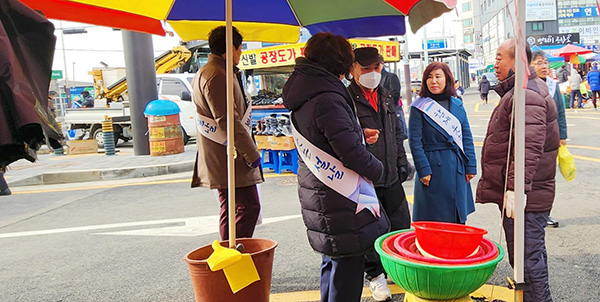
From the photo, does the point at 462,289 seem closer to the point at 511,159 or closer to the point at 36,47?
the point at 511,159

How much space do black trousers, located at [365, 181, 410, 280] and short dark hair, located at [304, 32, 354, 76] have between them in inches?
42.8

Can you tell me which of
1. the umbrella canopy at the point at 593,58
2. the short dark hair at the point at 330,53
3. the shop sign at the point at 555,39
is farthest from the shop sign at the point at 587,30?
the short dark hair at the point at 330,53

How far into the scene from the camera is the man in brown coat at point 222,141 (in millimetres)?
3217

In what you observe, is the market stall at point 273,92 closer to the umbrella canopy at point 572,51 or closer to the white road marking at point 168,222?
the white road marking at point 168,222

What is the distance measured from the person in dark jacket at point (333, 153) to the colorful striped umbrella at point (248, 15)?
898mm

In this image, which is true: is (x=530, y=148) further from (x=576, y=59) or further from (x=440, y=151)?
(x=576, y=59)

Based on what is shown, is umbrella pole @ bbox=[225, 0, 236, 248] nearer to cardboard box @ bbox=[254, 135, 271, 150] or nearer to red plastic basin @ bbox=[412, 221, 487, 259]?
red plastic basin @ bbox=[412, 221, 487, 259]

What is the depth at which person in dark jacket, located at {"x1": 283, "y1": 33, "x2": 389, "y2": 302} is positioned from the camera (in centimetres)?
237

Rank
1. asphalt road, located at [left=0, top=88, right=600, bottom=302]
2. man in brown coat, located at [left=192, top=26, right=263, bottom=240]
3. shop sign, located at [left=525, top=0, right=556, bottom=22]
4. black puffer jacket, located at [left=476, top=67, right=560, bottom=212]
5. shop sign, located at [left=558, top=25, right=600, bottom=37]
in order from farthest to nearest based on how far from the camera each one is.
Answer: shop sign, located at [left=525, top=0, right=556, bottom=22] → shop sign, located at [left=558, top=25, right=600, bottom=37] → asphalt road, located at [left=0, top=88, right=600, bottom=302] → man in brown coat, located at [left=192, top=26, right=263, bottom=240] → black puffer jacket, located at [left=476, top=67, right=560, bottom=212]

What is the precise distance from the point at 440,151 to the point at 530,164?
83 centimetres

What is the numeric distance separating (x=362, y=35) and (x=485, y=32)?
85364mm

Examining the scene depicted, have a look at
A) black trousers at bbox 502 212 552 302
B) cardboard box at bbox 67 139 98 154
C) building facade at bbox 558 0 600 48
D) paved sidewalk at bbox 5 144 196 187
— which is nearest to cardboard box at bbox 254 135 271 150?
paved sidewalk at bbox 5 144 196 187

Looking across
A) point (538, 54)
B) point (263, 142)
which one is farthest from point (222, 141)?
point (263, 142)

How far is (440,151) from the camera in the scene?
11.0 feet
